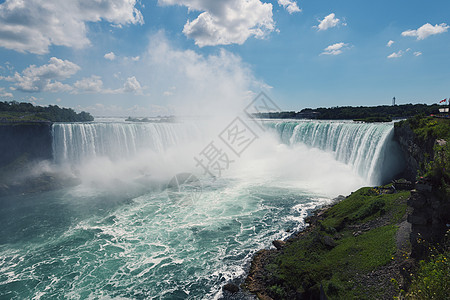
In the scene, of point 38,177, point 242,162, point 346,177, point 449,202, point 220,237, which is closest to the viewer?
point 449,202

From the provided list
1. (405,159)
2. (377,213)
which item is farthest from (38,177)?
(405,159)

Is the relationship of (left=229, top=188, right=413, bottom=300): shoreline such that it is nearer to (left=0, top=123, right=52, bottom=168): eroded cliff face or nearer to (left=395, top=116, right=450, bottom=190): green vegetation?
(left=395, top=116, right=450, bottom=190): green vegetation

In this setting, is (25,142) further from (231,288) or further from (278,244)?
(278,244)

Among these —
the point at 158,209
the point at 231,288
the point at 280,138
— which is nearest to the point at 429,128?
the point at 231,288

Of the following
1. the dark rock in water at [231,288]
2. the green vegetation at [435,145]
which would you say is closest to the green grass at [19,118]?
the dark rock in water at [231,288]

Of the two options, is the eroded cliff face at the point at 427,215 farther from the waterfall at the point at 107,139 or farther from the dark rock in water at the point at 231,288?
the waterfall at the point at 107,139

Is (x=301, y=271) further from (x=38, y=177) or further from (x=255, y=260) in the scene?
(x=38, y=177)
